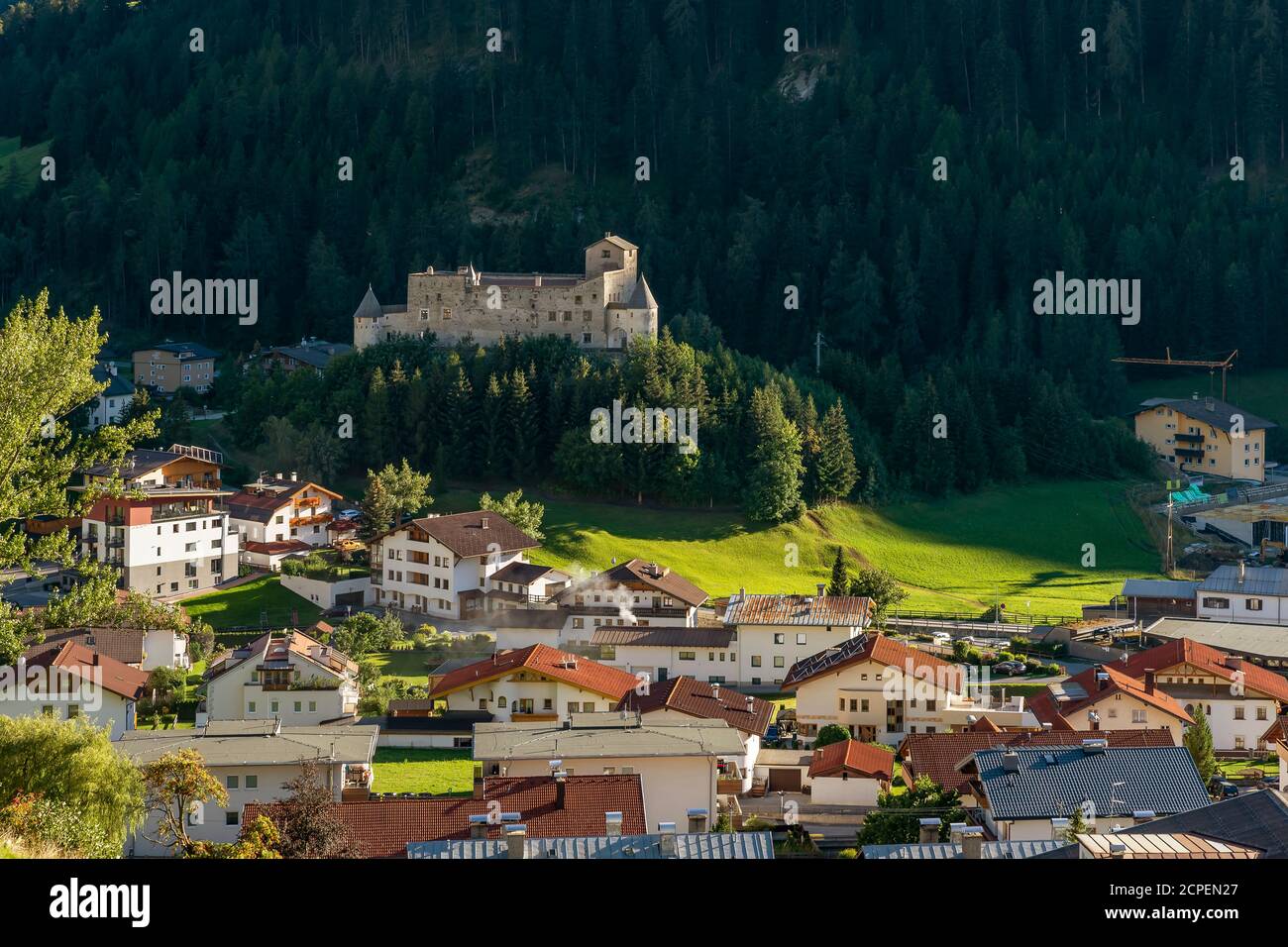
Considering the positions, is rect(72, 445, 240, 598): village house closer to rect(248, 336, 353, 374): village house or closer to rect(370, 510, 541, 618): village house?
rect(370, 510, 541, 618): village house

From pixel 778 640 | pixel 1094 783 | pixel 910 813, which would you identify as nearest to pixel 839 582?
pixel 778 640

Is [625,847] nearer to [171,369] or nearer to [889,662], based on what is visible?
[889,662]

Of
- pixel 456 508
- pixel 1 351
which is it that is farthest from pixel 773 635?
pixel 1 351

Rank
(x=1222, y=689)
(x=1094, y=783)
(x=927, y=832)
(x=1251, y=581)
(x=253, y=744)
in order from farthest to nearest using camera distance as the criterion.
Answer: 1. (x=1251, y=581)
2. (x=1222, y=689)
3. (x=253, y=744)
4. (x=1094, y=783)
5. (x=927, y=832)

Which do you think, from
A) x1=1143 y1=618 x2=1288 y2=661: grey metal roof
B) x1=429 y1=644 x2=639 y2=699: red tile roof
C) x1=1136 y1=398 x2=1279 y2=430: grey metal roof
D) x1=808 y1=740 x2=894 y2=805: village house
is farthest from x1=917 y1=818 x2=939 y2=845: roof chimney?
x1=1136 y1=398 x2=1279 y2=430: grey metal roof

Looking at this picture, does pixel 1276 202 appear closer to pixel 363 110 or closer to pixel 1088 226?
pixel 1088 226
